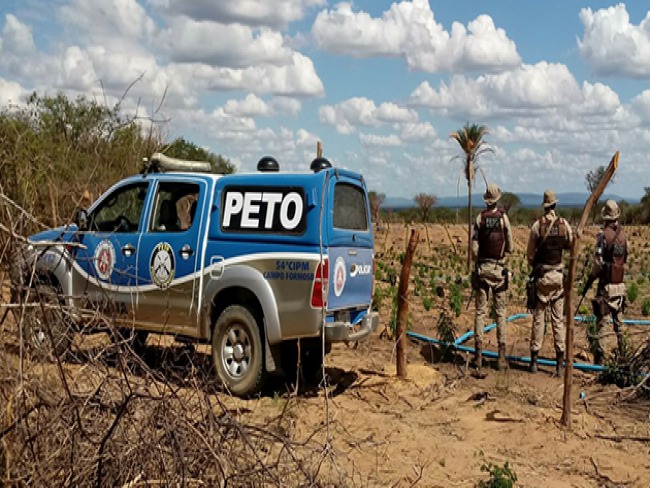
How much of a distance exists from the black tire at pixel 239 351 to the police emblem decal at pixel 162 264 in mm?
744

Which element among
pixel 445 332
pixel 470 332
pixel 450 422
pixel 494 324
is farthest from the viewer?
pixel 494 324

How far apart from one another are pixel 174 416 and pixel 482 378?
6.29m

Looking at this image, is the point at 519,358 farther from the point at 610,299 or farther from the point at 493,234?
the point at 493,234

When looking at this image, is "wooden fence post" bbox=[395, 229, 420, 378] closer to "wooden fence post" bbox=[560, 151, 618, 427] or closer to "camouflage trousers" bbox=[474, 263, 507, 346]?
"camouflage trousers" bbox=[474, 263, 507, 346]

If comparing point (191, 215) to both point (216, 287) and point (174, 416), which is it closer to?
point (216, 287)

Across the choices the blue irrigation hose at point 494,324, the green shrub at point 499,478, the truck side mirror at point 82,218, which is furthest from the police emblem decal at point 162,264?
the blue irrigation hose at point 494,324

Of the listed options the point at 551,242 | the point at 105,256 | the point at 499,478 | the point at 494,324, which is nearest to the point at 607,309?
the point at 551,242

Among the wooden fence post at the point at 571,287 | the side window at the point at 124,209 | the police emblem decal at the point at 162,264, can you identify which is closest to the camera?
the wooden fence post at the point at 571,287

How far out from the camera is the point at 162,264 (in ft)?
28.1

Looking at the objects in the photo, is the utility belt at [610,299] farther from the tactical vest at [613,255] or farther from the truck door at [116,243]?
the truck door at [116,243]

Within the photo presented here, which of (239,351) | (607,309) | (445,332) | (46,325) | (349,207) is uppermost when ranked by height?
(349,207)

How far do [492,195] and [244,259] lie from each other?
12.0 ft

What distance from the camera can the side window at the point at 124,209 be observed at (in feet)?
29.5

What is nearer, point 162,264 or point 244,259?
point 244,259
